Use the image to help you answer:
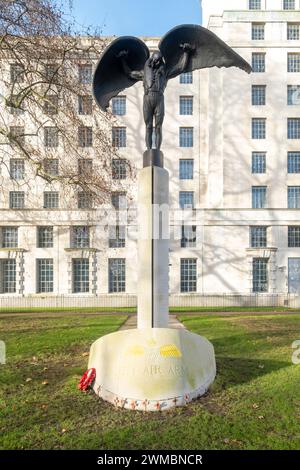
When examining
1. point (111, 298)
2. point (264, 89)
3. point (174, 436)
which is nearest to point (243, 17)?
point (264, 89)

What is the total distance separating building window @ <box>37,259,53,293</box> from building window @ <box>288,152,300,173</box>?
84.8 ft

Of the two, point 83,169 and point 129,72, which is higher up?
point 129,72

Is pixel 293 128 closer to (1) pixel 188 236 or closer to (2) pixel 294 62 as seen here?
(2) pixel 294 62

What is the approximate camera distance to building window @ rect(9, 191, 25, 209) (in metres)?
35.7

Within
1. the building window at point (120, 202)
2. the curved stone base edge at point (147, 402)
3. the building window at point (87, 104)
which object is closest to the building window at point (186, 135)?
the building window at point (120, 202)

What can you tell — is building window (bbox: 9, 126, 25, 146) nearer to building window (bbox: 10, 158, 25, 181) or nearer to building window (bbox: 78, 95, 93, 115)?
building window (bbox: 78, 95, 93, 115)

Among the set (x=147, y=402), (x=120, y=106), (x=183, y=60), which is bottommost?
(x=147, y=402)

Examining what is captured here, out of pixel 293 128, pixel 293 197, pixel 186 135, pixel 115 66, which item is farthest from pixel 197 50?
pixel 293 128

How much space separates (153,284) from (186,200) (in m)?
27.6

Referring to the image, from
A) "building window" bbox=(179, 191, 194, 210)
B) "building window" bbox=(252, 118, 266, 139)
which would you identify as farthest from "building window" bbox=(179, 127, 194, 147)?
"building window" bbox=(252, 118, 266, 139)

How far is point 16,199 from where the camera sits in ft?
117

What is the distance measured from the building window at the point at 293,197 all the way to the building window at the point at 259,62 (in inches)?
492

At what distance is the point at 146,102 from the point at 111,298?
2456 cm

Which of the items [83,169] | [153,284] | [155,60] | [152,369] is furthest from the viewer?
[83,169]
